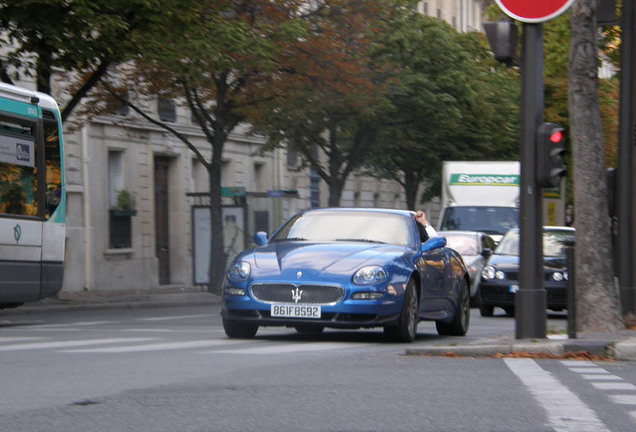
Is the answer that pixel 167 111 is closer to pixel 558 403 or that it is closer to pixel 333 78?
pixel 333 78

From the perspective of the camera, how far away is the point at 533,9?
11.8 metres

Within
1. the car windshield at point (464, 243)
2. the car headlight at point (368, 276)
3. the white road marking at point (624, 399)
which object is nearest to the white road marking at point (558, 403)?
the white road marking at point (624, 399)

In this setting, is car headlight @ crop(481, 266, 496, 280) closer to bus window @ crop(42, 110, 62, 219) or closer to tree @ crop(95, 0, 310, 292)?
tree @ crop(95, 0, 310, 292)

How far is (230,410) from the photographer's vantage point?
736cm

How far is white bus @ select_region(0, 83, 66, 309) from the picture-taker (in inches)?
666

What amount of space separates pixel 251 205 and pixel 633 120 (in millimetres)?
17571

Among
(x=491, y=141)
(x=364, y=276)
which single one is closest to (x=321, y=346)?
(x=364, y=276)

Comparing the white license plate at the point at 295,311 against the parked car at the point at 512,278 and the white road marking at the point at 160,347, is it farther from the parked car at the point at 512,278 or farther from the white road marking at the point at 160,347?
the parked car at the point at 512,278

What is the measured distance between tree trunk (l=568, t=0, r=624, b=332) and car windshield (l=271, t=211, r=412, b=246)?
73.7 inches

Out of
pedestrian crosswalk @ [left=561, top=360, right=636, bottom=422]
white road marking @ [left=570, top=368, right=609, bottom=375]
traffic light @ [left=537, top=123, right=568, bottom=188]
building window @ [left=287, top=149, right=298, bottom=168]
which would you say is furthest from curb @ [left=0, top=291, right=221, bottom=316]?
building window @ [left=287, top=149, right=298, bottom=168]

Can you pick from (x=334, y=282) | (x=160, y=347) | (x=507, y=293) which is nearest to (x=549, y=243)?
(x=507, y=293)

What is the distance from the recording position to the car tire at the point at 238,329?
13547 mm

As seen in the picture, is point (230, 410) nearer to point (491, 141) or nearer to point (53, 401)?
point (53, 401)

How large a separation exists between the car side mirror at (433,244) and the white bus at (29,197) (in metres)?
5.53
